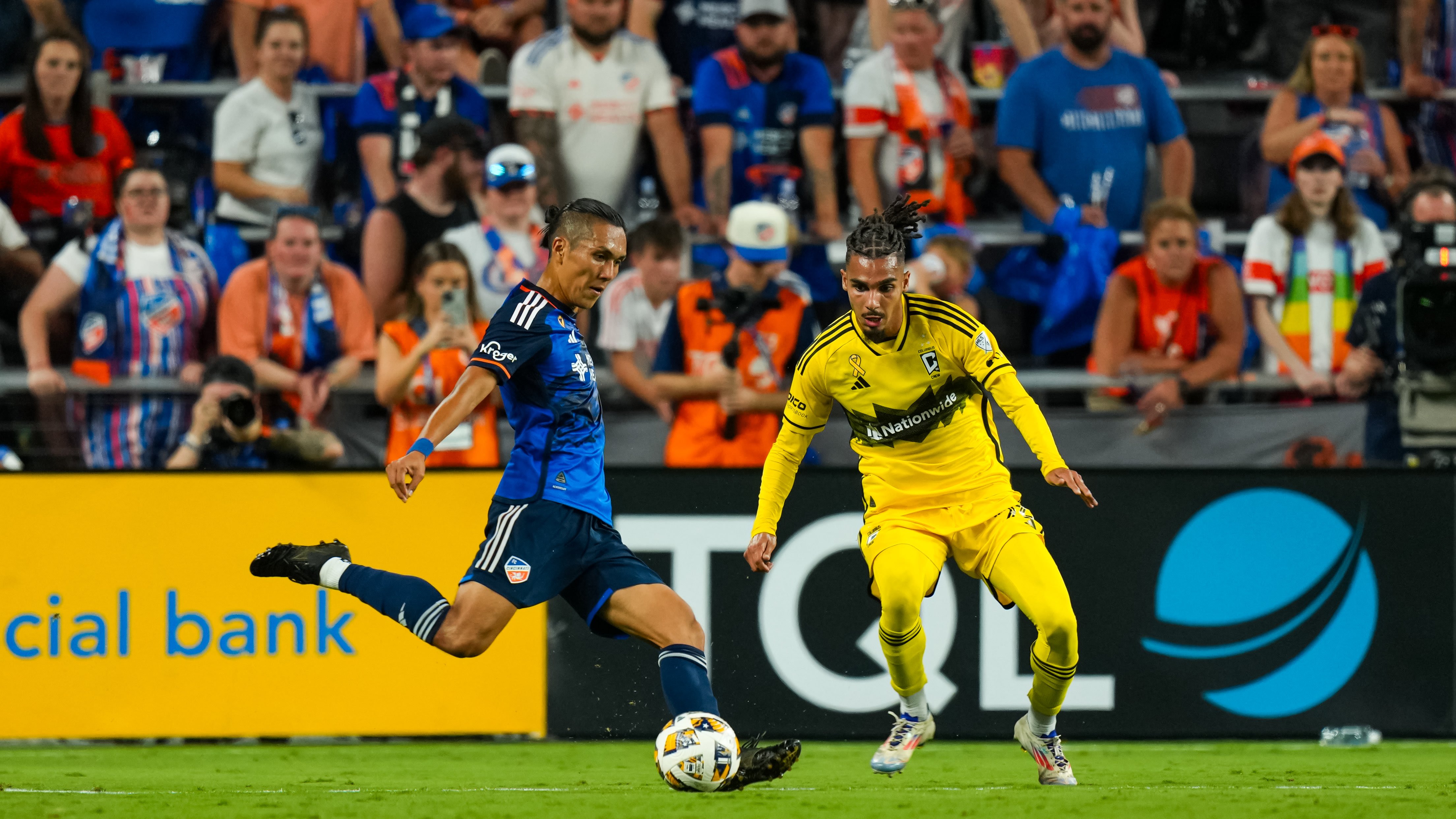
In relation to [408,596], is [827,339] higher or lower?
higher

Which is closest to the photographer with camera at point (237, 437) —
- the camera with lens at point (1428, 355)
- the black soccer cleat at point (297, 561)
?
the black soccer cleat at point (297, 561)

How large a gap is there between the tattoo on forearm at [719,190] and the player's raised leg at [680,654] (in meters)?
4.95

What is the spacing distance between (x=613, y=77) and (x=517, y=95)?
62 cm

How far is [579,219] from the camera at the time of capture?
5746 mm

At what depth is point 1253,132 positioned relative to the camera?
11.2 m

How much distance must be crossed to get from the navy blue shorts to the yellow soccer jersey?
0.84 meters

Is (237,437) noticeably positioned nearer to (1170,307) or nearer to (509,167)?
(509,167)

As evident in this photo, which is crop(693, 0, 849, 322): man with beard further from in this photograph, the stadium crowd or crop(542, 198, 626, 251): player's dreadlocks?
crop(542, 198, 626, 251): player's dreadlocks

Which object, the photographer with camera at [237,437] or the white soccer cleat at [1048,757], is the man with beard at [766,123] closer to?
the photographer with camera at [237,437]

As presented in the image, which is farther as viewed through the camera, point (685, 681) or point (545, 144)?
point (545, 144)

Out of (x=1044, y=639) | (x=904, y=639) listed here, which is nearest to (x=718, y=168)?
(x=904, y=639)

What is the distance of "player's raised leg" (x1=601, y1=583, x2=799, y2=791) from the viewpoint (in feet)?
18.2

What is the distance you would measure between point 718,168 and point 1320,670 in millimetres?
4648

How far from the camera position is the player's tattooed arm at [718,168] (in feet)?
33.8
